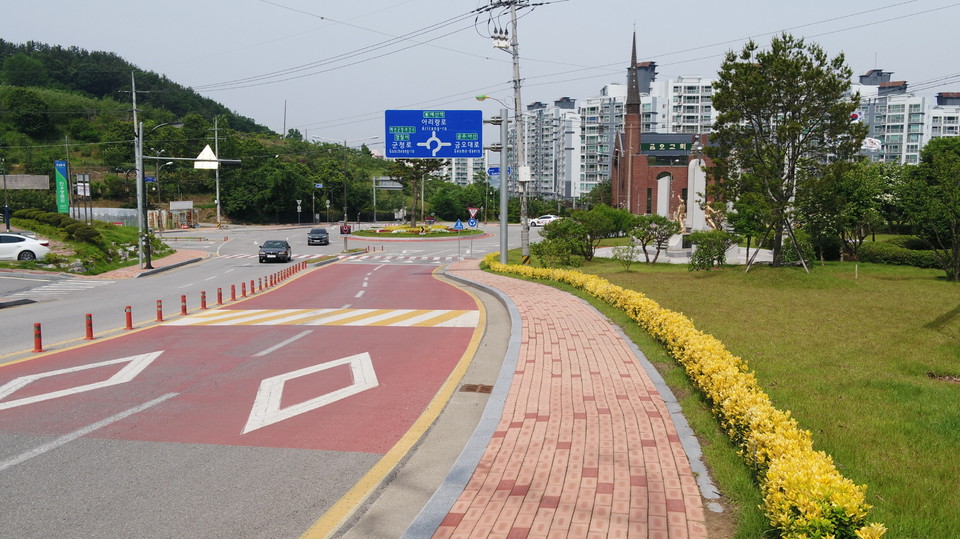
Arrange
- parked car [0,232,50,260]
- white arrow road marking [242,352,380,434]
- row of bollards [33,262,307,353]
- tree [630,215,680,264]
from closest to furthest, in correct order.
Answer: white arrow road marking [242,352,380,434]
row of bollards [33,262,307,353]
parked car [0,232,50,260]
tree [630,215,680,264]

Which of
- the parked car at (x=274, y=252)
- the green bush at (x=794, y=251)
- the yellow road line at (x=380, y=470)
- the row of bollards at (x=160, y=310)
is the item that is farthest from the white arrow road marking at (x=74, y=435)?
the parked car at (x=274, y=252)

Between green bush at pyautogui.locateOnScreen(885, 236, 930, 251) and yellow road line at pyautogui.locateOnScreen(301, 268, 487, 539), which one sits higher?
green bush at pyautogui.locateOnScreen(885, 236, 930, 251)

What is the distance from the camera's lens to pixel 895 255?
3409 cm

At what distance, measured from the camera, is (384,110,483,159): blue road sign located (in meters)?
30.3

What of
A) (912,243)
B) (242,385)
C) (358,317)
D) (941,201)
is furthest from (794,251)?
(242,385)

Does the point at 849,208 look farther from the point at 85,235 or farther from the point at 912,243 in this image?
the point at 85,235

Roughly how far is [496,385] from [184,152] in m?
102

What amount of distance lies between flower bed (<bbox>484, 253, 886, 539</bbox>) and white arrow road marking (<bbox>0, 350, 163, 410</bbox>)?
8519mm

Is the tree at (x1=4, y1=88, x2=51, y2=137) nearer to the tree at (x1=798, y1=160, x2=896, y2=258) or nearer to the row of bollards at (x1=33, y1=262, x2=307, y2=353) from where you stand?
the row of bollards at (x1=33, y1=262, x2=307, y2=353)

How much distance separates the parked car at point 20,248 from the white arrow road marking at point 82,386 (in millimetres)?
26814

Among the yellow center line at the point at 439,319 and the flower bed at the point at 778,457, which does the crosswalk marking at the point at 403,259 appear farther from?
the flower bed at the point at 778,457

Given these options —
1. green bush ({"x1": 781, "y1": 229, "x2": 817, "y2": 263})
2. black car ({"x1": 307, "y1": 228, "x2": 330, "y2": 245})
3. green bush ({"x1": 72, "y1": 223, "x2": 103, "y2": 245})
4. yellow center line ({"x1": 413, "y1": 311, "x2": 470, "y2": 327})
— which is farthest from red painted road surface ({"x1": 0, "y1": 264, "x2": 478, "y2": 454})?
black car ({"x1": 307, "y1": 228, "x2": 330, "y2": 245})

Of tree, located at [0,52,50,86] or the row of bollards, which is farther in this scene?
tree, located at [0,52,50,86]

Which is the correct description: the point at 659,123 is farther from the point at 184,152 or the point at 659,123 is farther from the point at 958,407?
the point at 958,407
